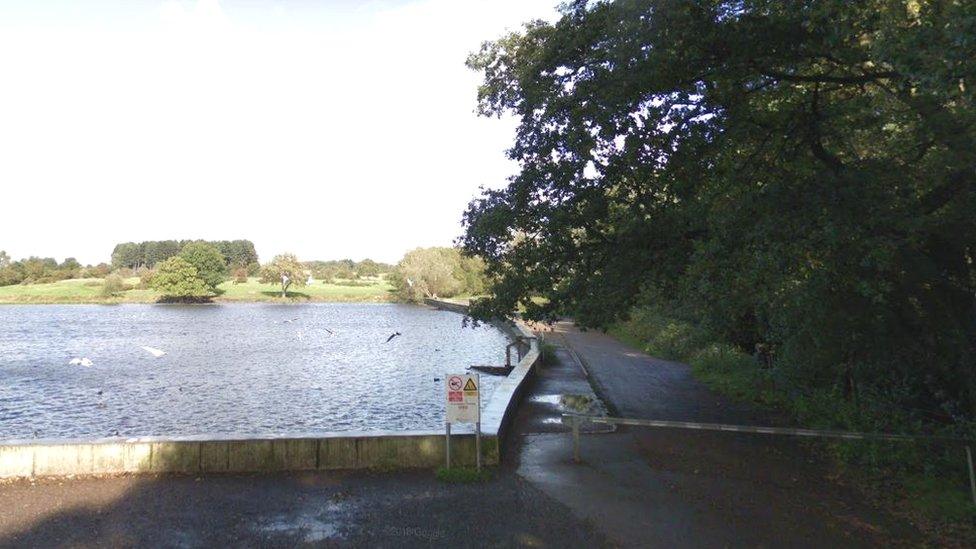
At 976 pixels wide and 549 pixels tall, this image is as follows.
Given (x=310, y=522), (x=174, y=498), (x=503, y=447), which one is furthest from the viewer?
(x=503, y=447)

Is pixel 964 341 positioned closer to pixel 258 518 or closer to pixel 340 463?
pixel 340 463

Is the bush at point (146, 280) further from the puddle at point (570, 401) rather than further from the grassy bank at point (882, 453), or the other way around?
the grassy bank at point (882, 453)

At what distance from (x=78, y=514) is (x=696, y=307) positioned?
1001 cm

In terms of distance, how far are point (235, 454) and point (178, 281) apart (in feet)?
352

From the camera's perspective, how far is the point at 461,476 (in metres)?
8.39

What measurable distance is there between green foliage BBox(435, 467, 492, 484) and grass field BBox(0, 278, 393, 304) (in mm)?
105810

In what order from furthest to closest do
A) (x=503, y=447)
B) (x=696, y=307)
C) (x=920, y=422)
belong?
1. (x=696, y=307)
2. (x=503, y=447)
3. (x=920, y=422)

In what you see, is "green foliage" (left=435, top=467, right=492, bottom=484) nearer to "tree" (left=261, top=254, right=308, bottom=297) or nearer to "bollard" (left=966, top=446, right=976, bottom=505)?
"bollard" (left=966, top=446, right=976, bottom=505)

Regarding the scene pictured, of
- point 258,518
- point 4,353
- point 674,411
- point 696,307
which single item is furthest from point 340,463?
point 4,353

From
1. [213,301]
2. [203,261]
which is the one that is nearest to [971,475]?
[203,261]

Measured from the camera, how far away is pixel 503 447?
10000 mm

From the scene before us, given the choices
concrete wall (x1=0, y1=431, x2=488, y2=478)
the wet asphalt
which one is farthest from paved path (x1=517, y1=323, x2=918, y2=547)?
concrete wall (x1=0, y1=431, x2=488, y2=478)

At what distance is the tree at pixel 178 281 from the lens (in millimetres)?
104188

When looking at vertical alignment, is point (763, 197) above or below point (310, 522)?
above
